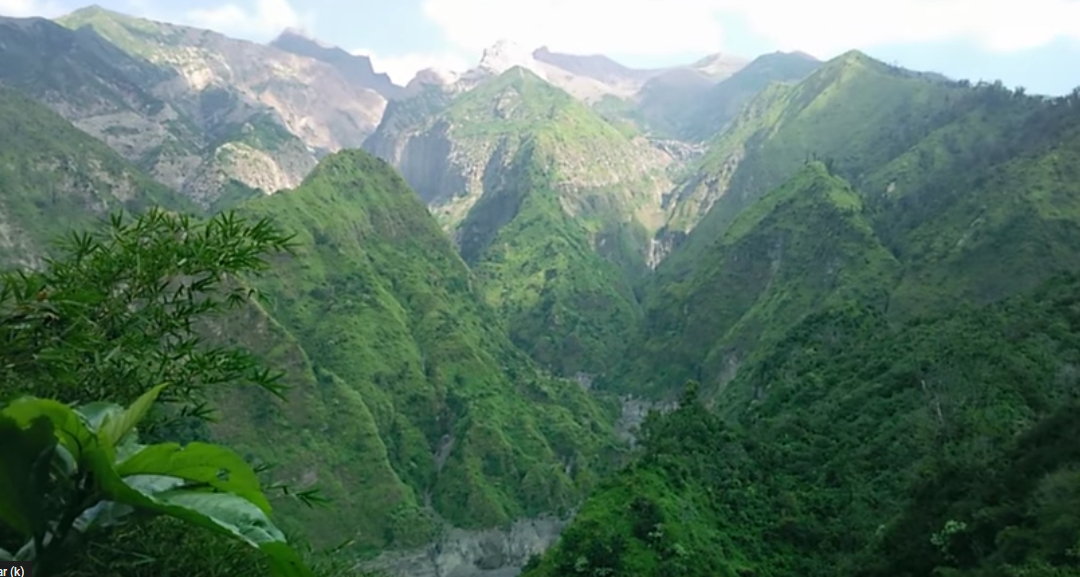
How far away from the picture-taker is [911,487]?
58406 millimetres

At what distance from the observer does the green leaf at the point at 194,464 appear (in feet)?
15.7

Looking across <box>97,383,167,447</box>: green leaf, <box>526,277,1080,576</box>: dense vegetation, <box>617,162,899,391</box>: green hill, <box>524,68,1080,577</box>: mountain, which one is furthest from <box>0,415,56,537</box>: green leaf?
<box>617,162,899,391</box>: green hill

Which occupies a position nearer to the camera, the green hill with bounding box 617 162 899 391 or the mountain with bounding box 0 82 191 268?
the green hill with bounding box 617 162 899 391

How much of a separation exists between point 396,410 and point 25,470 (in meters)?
155

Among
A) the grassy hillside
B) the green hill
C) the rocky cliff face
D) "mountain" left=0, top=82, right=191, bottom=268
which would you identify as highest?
the green hill

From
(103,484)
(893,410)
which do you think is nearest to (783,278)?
(893,410)

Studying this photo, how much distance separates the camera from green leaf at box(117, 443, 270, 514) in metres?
4.77

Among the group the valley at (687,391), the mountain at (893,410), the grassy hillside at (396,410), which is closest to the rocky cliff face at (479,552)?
the valley at (687,391)

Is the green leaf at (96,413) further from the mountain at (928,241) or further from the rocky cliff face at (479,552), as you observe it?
the mountain at (928,241)

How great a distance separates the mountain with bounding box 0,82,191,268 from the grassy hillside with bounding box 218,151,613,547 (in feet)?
114

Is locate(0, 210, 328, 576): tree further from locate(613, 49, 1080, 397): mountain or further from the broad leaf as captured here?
locate(613, 49, 1080, 397): mountain

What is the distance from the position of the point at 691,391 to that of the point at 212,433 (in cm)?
7522

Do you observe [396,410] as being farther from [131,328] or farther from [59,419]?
[59,419]

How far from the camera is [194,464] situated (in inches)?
191
